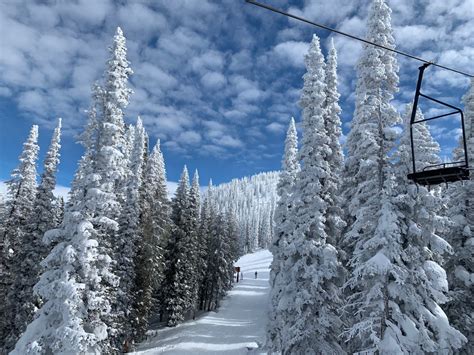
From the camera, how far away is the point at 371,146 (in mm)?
19031

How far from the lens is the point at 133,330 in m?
35.8

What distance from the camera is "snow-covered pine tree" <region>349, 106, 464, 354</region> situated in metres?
16.0

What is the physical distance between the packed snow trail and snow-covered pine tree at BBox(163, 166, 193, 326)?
7.00 feet

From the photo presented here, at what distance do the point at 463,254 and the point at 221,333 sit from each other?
1194 inches

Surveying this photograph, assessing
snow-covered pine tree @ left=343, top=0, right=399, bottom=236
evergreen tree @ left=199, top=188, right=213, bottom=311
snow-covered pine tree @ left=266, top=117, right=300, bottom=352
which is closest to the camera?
snow-covered pine tree @ left=343, top=0, right=399, bottom=236

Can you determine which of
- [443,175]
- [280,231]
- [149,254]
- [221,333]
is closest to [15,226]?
[149,254]

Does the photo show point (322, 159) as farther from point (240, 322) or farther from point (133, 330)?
point (240, 322)

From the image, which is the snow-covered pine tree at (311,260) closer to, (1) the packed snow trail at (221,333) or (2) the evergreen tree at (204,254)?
(1) the packed snow trail at (221,333)

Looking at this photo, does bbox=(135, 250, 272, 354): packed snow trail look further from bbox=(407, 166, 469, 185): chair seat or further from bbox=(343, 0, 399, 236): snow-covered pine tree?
bbox=(407, 166, 469, 185): chair seat

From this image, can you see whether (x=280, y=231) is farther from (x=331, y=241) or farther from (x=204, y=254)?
(x=204, y=254)

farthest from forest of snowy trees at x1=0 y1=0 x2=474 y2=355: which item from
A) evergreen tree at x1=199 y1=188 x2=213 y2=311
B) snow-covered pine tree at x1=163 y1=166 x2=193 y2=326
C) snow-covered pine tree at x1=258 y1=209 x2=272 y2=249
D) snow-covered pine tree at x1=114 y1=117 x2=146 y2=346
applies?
snow-covered pine tree at x1=258 y1=209 x2=272 y2=249

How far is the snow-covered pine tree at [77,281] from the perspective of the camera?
17.7 metres

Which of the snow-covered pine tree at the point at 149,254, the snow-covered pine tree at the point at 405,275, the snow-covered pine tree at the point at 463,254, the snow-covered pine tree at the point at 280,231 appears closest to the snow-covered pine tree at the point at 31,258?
the snow-covered pine tree at the point at 149,254

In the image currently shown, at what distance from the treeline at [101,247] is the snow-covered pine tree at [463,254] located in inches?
715
